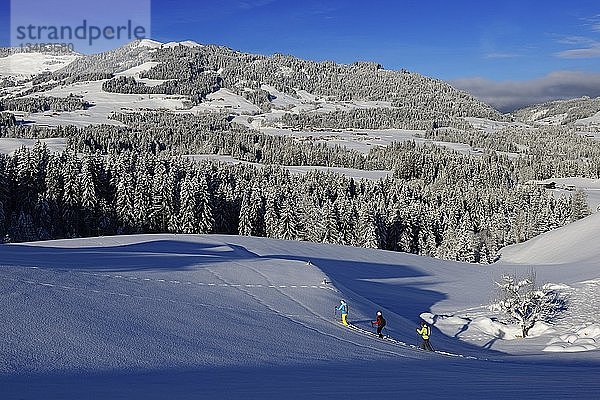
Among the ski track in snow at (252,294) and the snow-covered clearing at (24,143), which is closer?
the ski track in snow at (252,294)

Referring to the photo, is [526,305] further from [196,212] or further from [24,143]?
A: [24,143]

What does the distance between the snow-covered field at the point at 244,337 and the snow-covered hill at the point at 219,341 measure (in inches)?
2.2

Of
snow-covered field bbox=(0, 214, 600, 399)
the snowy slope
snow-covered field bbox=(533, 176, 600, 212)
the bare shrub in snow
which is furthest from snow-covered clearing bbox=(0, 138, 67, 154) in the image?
snow-covered field bbox=(533, 176, 600, 212)

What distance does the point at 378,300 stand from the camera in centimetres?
3147

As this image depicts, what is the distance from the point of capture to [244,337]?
15.9 meters

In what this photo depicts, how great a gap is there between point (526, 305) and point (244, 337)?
20291mm

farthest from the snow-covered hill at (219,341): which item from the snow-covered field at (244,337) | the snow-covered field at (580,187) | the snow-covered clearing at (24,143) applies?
the snow-covered field at (580,187)

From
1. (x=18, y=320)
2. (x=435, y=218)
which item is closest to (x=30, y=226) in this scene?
(x=18, y=320)

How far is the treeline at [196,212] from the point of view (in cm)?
6072

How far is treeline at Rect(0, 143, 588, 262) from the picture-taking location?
6072 cm

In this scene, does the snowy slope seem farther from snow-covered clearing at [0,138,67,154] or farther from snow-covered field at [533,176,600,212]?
snow-covered clearing at [0,138,67,154]

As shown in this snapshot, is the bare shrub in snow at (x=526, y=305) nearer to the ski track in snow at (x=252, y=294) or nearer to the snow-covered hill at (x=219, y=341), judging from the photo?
the snow-covered hill at (x=219, y=341)

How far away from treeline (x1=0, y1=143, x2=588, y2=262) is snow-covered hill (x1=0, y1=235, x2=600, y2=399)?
34353mm

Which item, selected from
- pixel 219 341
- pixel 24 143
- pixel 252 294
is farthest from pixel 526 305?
pixel 24 143
